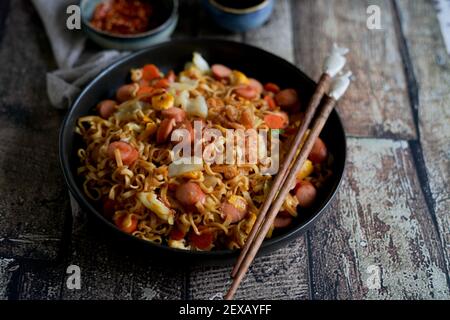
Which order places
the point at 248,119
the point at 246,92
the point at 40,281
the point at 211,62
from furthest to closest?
the point at 211,62 → the point at 246,92 → the point at 248,119 → the point at 40,281

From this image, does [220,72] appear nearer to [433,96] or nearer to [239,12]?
[239,12]

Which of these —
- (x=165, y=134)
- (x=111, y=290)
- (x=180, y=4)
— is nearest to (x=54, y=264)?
(x=111, y=290)

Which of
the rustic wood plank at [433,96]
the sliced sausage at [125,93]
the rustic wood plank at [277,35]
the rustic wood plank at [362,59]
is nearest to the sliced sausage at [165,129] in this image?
the sliced sausage at [125,93]

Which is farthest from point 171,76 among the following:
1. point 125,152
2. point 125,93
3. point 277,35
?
point 277,35

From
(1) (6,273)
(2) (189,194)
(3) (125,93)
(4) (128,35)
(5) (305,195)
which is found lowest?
(1) (6,273)

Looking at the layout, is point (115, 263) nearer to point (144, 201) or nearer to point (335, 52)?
point (144, 201)

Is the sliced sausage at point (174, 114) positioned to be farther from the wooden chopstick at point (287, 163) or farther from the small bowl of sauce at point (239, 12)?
the small bowl of sauce at point (239, 12)

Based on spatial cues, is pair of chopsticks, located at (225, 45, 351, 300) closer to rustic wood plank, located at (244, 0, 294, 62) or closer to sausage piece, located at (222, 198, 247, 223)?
sausage piece, located at (222, 198, 247, 223)
